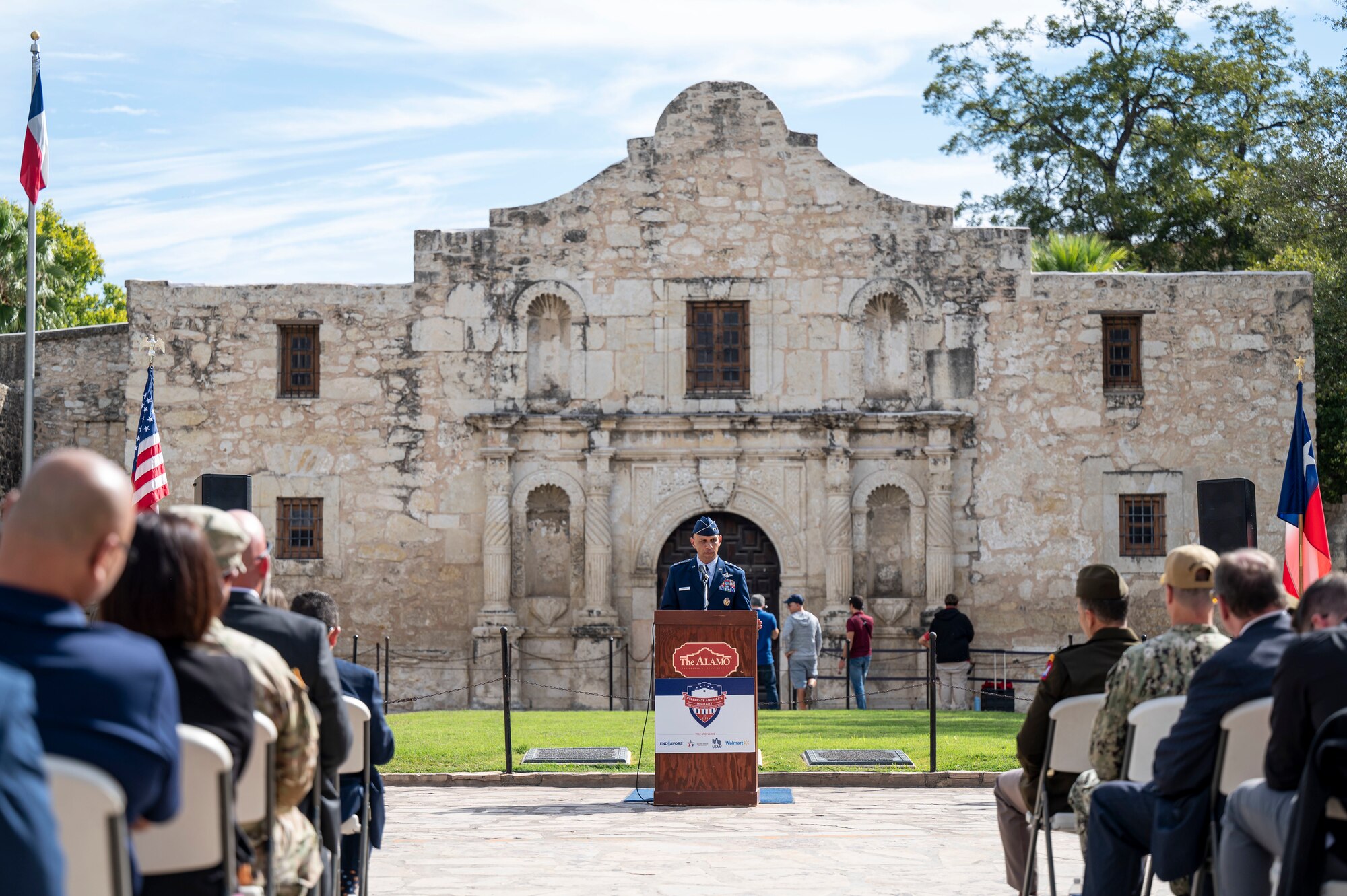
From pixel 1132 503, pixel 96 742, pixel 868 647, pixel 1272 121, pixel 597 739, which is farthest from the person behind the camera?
pixel 1272 121

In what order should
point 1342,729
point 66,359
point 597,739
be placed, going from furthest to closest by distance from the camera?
point 66,359 → point 597,739 → point 1342,729

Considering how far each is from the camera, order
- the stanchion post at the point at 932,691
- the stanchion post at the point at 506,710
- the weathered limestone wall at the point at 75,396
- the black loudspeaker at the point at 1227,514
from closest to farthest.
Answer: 1. the stanchion post at the point at 932,691
2. the stanchion post at the point at 506,710
3. the black loudspeaker at the point at 1227,514
4. the weathered limestone wall at the point at 75,396

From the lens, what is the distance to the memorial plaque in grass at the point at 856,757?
12031 millimetres

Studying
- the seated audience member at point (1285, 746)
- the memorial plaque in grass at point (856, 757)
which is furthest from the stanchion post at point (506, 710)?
the seated audience member at point (1285, 746)

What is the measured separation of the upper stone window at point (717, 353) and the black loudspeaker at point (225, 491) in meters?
6.31

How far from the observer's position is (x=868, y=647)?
61.8 ft

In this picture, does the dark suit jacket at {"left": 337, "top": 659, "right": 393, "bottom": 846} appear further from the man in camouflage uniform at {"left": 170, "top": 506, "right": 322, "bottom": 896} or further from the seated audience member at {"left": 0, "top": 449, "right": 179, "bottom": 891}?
the seated audience member at {"left": 0, "top": 449, "right": 179, "bottom": 891}

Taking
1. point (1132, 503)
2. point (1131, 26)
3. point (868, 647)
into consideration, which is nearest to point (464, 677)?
point (868, 647)

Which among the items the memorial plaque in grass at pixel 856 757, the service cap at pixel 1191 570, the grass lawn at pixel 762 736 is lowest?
the grass lawn at pixel 762 736

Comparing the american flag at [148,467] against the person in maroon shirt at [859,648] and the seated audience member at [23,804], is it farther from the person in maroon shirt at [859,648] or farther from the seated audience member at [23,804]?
the seated audience member at [23,804]

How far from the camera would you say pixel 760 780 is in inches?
455

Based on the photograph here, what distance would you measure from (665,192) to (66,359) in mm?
9007

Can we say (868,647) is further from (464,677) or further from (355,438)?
(355,438)

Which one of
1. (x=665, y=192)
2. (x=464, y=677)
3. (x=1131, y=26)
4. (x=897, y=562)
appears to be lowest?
(x=464, y=677)
